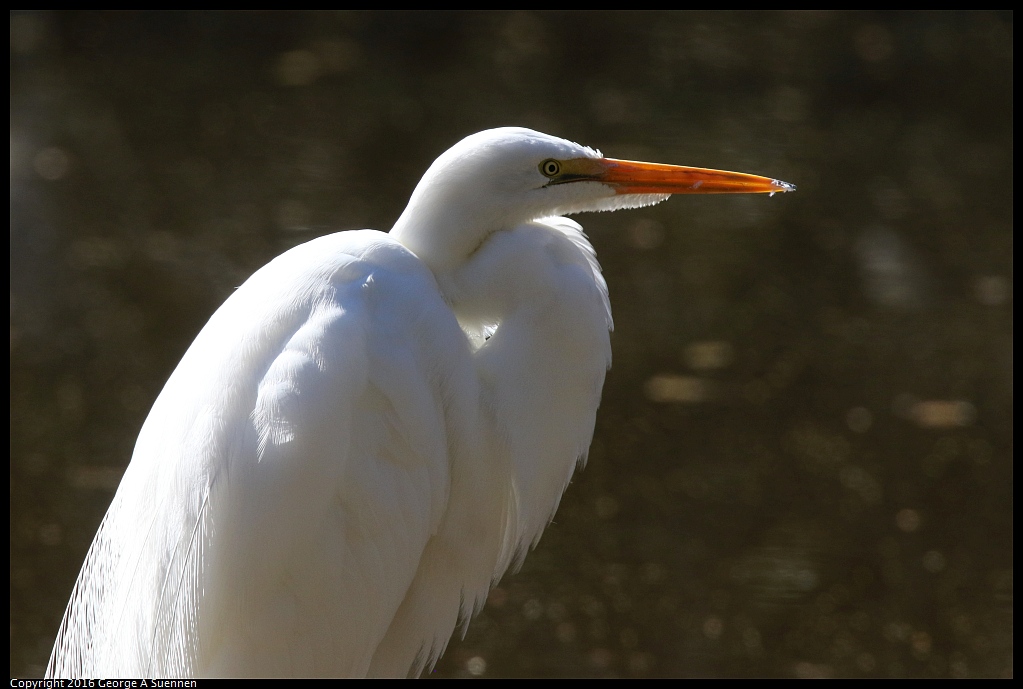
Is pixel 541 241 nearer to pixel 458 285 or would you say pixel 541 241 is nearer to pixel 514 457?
pixel 458 285

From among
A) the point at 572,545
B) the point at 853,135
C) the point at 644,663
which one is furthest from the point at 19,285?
the point at 853,135

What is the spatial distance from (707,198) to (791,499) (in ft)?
5.87

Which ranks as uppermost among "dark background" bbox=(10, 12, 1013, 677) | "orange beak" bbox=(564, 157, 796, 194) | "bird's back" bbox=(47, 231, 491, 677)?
"orange beak" bbox=(564, 157, 796, 194)

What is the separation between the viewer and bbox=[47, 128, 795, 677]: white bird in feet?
4.47

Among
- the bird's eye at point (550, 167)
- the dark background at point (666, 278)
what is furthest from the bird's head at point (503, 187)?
the dark background at point (666, 278)

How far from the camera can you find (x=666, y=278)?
134 inches

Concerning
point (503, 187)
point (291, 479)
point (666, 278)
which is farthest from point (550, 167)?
point (666, 278)

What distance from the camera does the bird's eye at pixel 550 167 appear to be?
1.53 m

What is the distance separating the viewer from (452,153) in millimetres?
1499

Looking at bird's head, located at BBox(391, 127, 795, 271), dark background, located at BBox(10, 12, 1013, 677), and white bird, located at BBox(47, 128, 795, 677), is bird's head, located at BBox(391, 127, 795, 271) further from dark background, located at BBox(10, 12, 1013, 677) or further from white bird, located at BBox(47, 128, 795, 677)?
dark background, located at BBox(10, 12, 1013, 677)

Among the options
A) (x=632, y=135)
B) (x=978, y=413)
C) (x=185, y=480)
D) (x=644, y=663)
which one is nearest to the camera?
(x=185, y=480)

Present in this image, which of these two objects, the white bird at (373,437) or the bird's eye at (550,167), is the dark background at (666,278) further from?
the bird's eye at (550,167)

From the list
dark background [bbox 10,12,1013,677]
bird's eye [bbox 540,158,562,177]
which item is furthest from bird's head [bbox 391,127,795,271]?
dark background [bbox 10,12,1013,677]

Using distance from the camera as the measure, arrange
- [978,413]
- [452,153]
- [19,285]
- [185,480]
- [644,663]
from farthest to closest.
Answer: [19,285] < [978,413] < [644,663] < [452,153] < [185,480]
